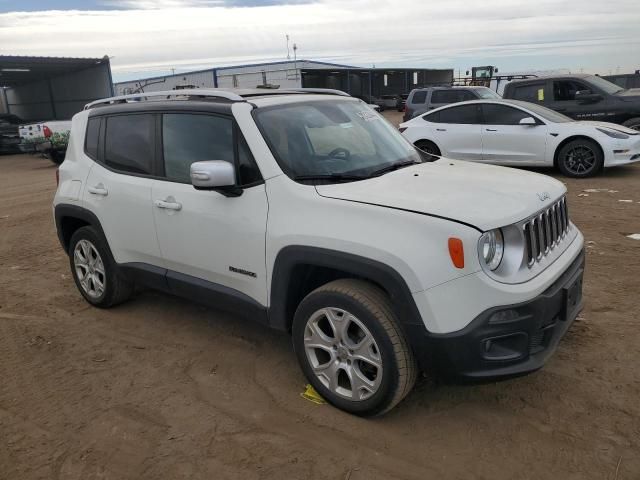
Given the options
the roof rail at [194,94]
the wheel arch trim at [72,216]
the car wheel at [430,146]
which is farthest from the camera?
the car wheel at [430,146]

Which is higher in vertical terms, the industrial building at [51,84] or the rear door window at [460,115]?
the industrial building at [51,84]

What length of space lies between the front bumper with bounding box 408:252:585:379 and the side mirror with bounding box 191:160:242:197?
4.63 ft

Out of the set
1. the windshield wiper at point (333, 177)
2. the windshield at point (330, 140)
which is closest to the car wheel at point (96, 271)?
the windshield at point (330, 140)

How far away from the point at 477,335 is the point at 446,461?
0.69 meters

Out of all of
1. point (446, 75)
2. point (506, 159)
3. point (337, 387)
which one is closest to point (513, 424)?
point (337, 387)

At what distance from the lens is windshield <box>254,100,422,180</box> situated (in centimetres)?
337

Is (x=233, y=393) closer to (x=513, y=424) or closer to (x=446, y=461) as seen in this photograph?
(x=446, y=461)

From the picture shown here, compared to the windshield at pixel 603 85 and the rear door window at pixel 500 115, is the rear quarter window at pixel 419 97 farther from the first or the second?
the rear door window at pixel 500 115

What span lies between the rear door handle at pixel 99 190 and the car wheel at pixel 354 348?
214cm

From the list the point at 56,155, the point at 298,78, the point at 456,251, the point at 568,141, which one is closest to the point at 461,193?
the point at 456,251

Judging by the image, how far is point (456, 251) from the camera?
258 centimetres

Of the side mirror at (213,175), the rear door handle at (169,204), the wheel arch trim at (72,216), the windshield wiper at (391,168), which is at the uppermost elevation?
the side mirror at (213,175)

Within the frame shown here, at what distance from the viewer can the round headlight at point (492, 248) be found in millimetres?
2639

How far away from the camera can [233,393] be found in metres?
3.43
